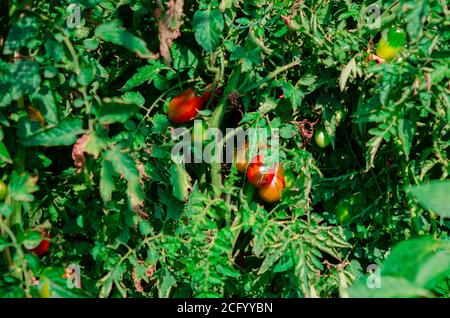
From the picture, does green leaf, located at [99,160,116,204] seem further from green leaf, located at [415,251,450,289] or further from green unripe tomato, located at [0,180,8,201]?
green leaf, located at [415,251,450,289]

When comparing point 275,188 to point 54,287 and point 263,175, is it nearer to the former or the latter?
point 263,175

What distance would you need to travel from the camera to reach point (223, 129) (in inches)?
65.2

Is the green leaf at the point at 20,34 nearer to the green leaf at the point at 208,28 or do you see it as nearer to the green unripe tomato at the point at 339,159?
the green leaf at the point at 208,28

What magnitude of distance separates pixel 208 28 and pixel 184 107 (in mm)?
223

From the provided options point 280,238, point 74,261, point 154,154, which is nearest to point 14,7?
point 154,154

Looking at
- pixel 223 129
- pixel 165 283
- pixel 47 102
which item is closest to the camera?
pixel 47 102

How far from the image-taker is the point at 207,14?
4.79 feet

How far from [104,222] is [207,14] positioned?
559 millimetres

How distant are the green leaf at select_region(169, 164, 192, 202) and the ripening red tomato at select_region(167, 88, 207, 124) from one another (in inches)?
5.4

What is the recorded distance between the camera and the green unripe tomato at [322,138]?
1.60m

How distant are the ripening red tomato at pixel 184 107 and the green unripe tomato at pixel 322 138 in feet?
1.07

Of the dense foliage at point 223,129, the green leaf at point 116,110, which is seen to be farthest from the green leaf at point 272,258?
the green leaf at point 116,110

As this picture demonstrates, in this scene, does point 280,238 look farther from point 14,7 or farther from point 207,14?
point 14,7

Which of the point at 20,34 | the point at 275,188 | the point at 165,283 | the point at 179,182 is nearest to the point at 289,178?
the point at 275,188
